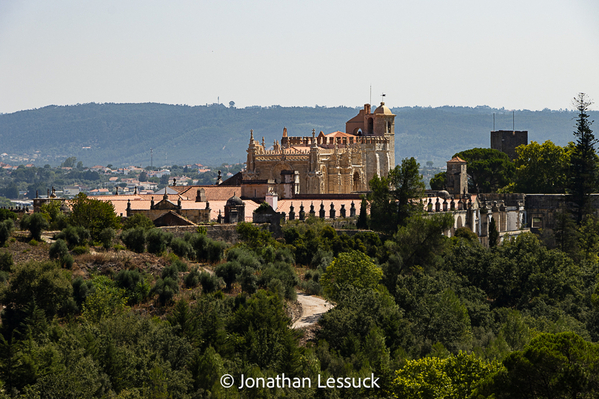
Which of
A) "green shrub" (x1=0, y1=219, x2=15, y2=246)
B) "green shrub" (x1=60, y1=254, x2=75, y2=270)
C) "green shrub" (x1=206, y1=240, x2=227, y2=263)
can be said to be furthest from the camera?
"green shrub" (x1=206, y1=240, x2=227, y2=263)

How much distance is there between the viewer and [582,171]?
2980 inches

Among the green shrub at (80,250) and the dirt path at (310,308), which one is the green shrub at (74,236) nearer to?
the green shrub at (80,250)

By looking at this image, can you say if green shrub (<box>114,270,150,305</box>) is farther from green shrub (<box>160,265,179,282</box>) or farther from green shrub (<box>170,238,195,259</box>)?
green shrub (<box>170,238,195,259</box>)

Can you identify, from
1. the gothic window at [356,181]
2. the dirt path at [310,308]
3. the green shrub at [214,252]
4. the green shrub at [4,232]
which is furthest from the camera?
the gothic window at [356,181]

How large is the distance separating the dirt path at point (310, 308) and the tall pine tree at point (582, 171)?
35.1 m

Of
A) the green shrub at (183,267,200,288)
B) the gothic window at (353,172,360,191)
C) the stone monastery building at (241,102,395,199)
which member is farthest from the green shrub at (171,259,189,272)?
the gothic window at (353,172,360,191)

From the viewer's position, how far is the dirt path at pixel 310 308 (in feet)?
130

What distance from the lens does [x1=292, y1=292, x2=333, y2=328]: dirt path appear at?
130 ft

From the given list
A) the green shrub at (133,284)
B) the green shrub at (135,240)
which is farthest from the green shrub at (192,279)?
the green shrub at (135,240)

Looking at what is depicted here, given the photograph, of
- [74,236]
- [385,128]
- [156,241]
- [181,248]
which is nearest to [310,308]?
[181,248]

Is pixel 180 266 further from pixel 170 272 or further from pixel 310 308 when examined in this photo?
pixel 310 308

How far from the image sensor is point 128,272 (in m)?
40.5

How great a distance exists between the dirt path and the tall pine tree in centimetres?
3510

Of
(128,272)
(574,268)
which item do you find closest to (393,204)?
(574,268)
